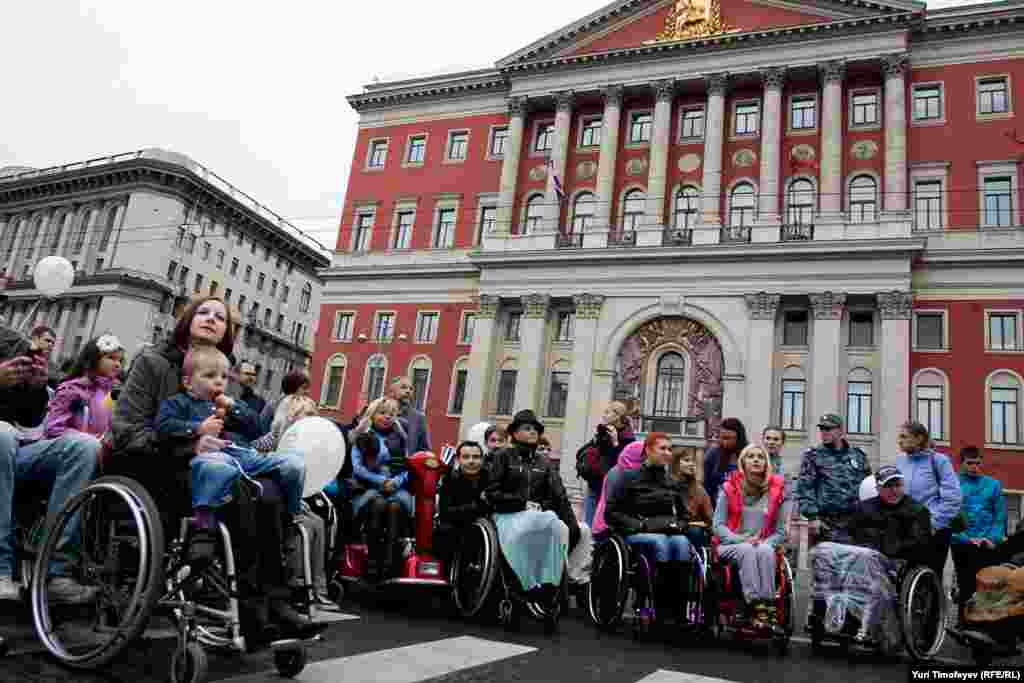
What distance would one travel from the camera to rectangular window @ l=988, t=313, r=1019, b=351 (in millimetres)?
23562

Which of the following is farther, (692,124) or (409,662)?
(692,124)

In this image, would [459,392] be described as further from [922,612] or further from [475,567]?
[922,612]

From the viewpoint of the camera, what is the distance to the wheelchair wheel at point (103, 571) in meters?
2.96

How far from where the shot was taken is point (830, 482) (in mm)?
6582

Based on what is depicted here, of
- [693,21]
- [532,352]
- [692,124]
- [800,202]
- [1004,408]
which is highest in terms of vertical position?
[693,21]

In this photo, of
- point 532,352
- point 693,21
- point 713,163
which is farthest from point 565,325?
point 693,21

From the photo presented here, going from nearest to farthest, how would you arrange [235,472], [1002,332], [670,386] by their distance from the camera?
[235,472] < [1002,332] < [670,386]

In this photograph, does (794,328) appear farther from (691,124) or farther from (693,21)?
(693,21)

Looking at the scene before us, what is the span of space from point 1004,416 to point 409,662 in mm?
25279

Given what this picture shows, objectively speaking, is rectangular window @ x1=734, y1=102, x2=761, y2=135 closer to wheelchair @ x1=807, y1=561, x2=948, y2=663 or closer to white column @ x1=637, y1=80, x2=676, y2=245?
white column @ x1=637, y1=80, x2=676, y2=245

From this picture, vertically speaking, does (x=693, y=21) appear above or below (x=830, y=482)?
above

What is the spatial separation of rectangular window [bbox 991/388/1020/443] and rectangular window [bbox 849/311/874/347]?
4078 millimetres

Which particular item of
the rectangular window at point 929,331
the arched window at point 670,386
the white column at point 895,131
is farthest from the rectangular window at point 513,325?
the rectangular window at point 929,331

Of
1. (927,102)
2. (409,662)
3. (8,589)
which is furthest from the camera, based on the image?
(927,102)
